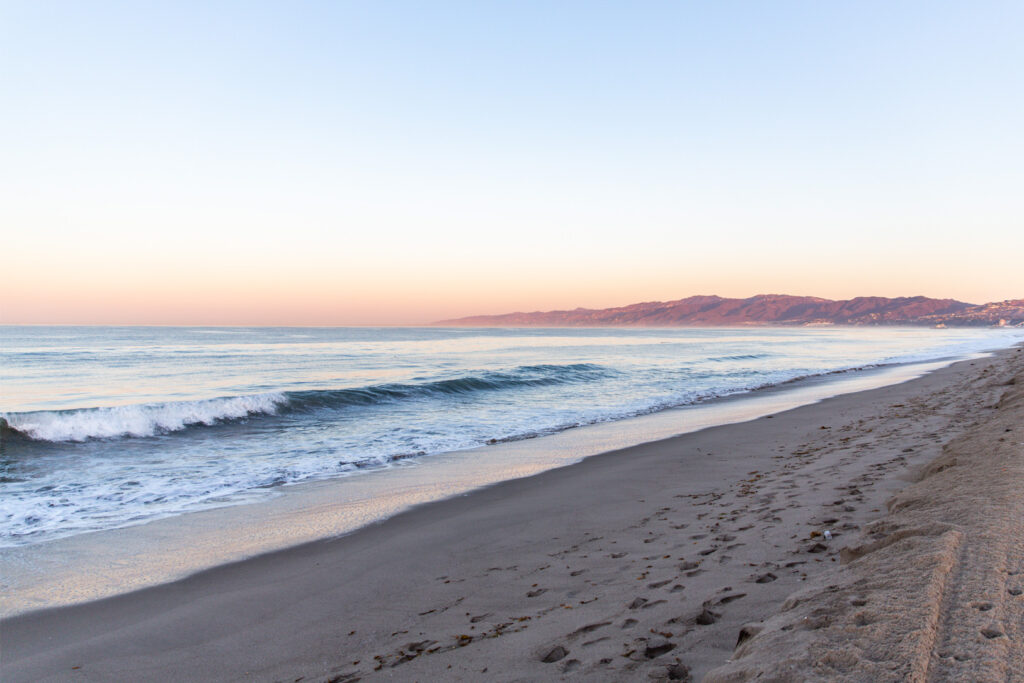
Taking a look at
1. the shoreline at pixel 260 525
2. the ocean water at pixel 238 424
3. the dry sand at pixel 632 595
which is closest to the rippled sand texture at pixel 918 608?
the dry sand at pixel 632 595

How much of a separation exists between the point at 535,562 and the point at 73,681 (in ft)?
10.2

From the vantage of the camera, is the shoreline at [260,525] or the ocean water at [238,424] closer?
the shoreline at [260,525]

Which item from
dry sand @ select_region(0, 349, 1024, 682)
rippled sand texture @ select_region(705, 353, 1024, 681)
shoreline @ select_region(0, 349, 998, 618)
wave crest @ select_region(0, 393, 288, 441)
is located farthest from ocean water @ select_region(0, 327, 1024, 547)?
rippled sand texture @ select_region(705, 353, 1024, 681)

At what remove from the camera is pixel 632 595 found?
145 inches

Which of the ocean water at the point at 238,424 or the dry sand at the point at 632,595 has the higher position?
the dry sand at the point at 632,595

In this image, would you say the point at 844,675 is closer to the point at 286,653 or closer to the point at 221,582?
the point at 286,653

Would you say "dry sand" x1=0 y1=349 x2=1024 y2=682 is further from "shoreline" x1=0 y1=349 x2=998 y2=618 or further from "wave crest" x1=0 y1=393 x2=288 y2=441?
"wave crest" x1=0 y1=393 x2=288 y2=441

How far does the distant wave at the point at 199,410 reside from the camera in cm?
1276

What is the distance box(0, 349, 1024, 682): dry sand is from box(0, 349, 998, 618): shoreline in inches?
13.4

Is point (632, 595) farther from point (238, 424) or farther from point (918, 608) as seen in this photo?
point (238, 424)

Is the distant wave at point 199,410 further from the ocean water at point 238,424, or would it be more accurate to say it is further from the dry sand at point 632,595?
the dry sand at point 632,595

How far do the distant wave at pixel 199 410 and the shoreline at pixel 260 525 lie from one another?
7.91 metres

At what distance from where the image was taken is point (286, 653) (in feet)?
11.7

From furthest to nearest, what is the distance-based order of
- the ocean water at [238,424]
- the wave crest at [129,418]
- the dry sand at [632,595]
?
the wave crest at [129,418], the ocean water at [238,424], the dry sand at [632,595]
